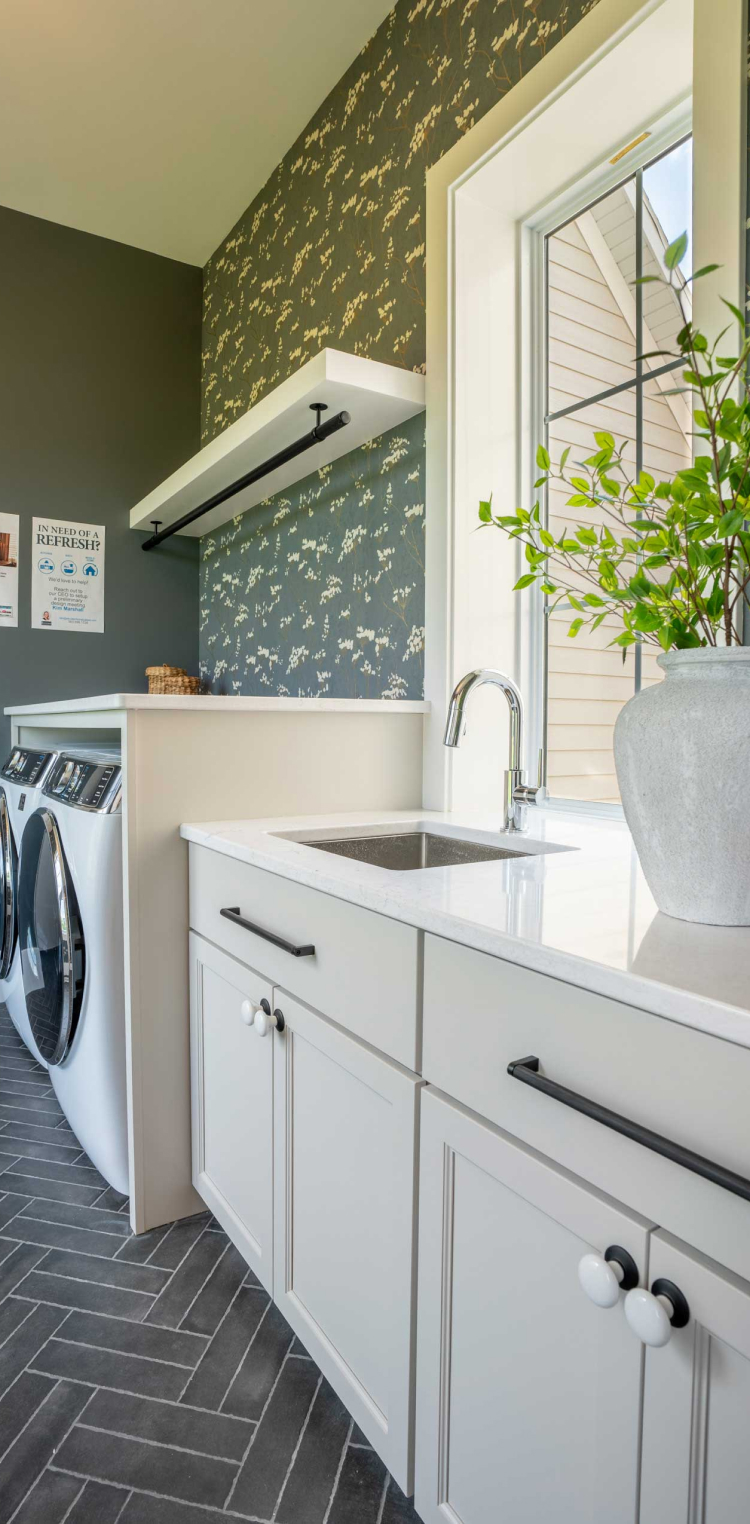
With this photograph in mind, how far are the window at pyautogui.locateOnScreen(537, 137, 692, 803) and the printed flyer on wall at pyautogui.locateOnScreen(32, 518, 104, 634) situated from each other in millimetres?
2114

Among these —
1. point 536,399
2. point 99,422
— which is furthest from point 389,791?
point 99,422

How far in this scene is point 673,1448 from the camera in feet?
2.10

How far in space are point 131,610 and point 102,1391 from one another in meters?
2.84

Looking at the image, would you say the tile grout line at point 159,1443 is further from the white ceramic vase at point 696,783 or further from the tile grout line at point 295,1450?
the white ceramic vase at point 696,783

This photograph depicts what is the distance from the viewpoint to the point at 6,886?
8.32ft

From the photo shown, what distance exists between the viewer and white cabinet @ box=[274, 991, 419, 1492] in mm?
1003

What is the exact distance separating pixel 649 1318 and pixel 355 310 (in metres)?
2.51

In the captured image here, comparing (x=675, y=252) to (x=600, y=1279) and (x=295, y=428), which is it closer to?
(x=600, y=1279)

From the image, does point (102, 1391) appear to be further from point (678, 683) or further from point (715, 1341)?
point (678, 683)

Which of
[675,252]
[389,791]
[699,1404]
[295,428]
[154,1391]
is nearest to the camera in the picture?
[699,1404]

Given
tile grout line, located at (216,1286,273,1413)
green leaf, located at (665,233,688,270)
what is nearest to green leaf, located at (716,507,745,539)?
green leaf, located at (665,233,688,270)

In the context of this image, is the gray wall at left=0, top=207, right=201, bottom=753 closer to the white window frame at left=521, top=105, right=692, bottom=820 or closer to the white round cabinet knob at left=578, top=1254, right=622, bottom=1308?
the white window frame at left=521, top=105, right=692, bottom=820

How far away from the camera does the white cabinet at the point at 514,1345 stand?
2.31 feet

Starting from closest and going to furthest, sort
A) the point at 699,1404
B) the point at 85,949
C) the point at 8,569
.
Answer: the point at 699,1404
the point at 85,949
the point at 8,569
